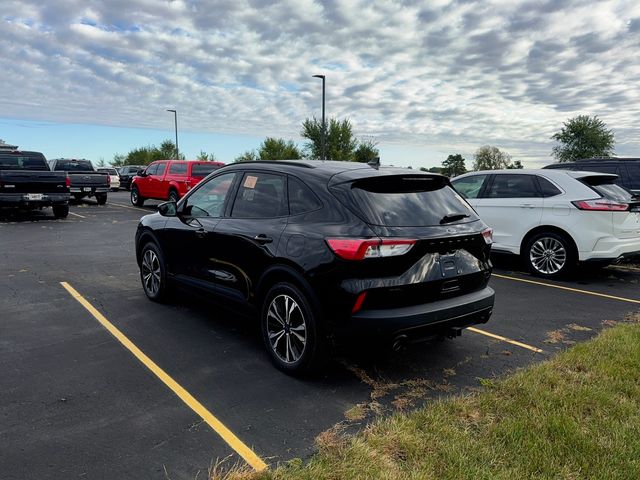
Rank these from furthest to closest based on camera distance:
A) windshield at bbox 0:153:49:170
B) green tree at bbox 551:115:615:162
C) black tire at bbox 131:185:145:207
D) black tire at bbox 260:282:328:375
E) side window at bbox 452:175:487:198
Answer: green tree at bbox 551:115:615:162 < black tire at bbox 131:185:145:207 < windshield at bbox 0:153:49:170 < side window at bbox 452:175:487:198 < black tire at bbox 260:282:328:375

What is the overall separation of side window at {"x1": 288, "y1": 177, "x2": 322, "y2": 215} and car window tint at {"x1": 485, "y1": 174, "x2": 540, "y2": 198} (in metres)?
5.46

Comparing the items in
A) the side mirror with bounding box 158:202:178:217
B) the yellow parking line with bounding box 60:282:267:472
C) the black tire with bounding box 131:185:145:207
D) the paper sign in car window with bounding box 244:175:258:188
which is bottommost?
the yellow parking line with bounding box 60:282:267:472

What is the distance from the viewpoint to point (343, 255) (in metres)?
3.58

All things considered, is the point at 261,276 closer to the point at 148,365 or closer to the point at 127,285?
the point at 148,365

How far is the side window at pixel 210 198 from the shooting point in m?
5.04

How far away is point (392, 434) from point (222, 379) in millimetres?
1522

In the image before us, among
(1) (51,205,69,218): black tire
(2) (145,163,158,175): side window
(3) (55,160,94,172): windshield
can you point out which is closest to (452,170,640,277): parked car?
(1) (51,205,69,218): black tire

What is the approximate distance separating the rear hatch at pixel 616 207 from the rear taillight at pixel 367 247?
517 centimetres

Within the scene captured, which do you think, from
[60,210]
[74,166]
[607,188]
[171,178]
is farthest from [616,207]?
[74,166]

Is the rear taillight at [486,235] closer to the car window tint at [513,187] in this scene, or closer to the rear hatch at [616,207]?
the rear hatch at [616,207]

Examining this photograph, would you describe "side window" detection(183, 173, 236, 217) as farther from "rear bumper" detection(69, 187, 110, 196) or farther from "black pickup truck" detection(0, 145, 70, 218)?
"rear bumper" detection(69, 187, 110, 196)

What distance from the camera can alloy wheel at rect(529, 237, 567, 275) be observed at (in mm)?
7926

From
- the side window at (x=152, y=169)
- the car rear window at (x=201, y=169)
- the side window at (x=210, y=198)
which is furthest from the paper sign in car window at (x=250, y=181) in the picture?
the side window at (x=152, y=169)

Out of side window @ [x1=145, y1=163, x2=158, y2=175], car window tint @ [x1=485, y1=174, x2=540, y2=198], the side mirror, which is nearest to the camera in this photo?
the side mirror
